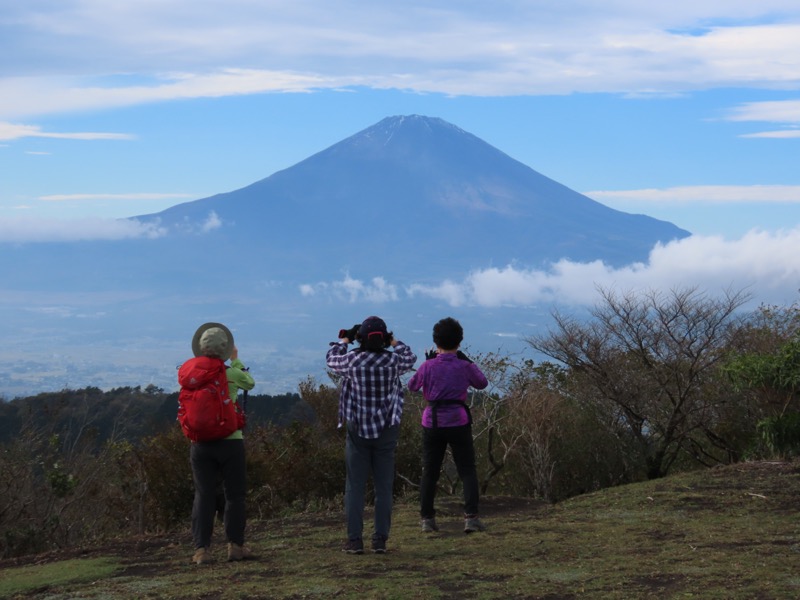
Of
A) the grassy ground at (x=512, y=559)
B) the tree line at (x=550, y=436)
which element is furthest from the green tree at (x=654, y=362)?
the grassy ground at (x=512, y=559)

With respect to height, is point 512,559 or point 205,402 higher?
point 205,402

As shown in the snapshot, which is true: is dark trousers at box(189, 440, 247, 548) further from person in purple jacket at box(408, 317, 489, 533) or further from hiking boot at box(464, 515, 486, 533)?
hiking boot at box(464, 515, 486, 533)

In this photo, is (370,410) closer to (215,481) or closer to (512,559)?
(215,481)

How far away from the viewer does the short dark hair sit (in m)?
7.92

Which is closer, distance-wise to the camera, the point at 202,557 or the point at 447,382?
the point at 202,557

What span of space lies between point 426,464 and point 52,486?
5031 mm

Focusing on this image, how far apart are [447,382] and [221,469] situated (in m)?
1.73

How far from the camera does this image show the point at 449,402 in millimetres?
7887

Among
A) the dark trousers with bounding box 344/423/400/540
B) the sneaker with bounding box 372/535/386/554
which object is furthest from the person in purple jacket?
the sneaker with bounding box 372/535/386/554

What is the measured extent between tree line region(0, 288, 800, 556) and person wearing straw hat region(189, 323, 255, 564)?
336cm

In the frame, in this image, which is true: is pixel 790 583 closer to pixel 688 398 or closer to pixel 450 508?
pixel 450 508

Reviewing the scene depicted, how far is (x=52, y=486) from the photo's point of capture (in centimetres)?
1131

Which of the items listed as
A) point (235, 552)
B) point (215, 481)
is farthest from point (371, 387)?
point (235, 552)

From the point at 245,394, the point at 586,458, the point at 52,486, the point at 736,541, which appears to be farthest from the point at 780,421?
the point at 52,486
